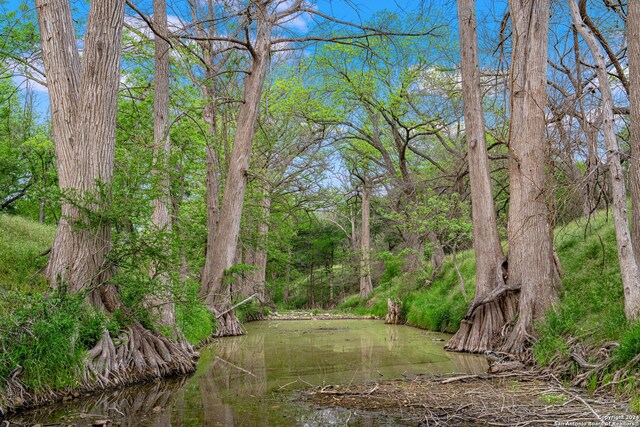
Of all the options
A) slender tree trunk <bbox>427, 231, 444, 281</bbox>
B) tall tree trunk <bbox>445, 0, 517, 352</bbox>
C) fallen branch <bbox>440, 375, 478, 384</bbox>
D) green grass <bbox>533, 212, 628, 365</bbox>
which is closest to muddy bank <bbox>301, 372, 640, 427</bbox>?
fallen branch <bbox>440, 375, 478, 384</bbox>

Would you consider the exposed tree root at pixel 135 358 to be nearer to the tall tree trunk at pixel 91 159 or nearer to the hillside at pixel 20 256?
the tall tree trunk at pixel 91 159

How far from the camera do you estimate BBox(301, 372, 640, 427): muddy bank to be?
441 cm

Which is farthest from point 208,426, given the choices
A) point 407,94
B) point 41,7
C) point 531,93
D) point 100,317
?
point 407,94

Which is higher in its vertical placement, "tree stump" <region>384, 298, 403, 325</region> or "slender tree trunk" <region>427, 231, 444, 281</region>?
"slender tree trunk" <region>427, 231, 444, 281</region>

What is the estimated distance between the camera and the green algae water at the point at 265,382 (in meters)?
4.75

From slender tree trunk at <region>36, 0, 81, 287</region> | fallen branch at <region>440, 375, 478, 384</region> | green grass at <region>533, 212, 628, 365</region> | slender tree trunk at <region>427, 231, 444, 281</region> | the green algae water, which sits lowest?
the green algae water

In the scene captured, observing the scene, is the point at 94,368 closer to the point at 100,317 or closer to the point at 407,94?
the point at 100,317

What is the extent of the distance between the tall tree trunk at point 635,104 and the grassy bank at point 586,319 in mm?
945

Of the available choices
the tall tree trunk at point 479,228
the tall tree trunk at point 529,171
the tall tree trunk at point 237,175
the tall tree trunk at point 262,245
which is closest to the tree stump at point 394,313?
the tall tree trunk at point 262,245

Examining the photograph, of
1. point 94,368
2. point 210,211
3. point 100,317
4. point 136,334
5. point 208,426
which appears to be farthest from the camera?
point 210,211

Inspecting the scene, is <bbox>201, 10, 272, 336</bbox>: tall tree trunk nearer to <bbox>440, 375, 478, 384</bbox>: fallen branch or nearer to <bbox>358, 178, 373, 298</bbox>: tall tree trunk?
<bbox>440, 375, 478, 384</bbox>: fallen branch

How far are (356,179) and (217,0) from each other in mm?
17226

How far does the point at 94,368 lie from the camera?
580cm

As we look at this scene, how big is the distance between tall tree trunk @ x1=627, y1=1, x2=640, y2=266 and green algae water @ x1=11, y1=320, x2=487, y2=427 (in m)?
3.12
